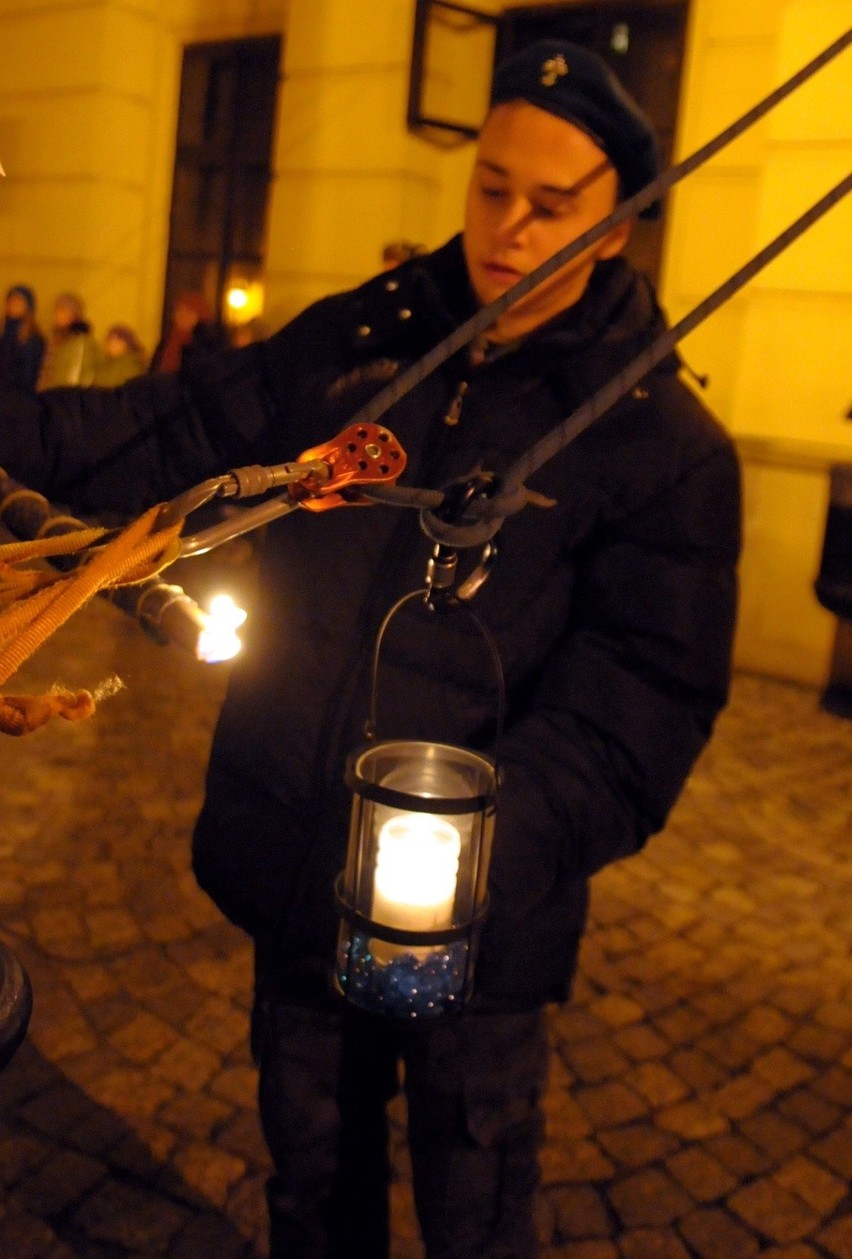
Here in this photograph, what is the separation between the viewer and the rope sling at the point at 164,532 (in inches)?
33.0

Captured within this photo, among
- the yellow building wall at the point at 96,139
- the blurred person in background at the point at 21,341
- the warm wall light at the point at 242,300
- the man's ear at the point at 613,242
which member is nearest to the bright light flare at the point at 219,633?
the man's ear at the point at 613,242

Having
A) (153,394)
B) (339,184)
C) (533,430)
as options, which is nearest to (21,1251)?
(153,394)

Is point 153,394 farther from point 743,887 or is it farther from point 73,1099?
point 743,887

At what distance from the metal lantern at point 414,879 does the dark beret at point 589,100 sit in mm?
728

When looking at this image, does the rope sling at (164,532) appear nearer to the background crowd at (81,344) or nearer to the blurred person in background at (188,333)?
the background crowd at (81,344)

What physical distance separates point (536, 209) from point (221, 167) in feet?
31.1

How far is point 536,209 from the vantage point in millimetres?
1583

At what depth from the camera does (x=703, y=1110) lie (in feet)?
9.76

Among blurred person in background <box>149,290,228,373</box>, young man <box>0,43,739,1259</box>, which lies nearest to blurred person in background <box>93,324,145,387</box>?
blurred person in background <box>149,290,228,373</box>

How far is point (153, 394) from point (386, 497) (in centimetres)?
91

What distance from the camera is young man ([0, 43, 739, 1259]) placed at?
5.11ft

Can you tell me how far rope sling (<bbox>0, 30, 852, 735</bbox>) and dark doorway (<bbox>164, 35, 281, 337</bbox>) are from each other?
9.35 m

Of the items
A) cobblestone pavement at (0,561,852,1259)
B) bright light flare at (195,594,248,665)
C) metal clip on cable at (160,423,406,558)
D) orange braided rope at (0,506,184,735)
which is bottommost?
cobblestone pavement at (0,561,852,1259)

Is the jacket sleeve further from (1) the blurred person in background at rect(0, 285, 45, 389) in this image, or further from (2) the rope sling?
(1) the blurred person in background at rect(0, 285, 45, 389)
